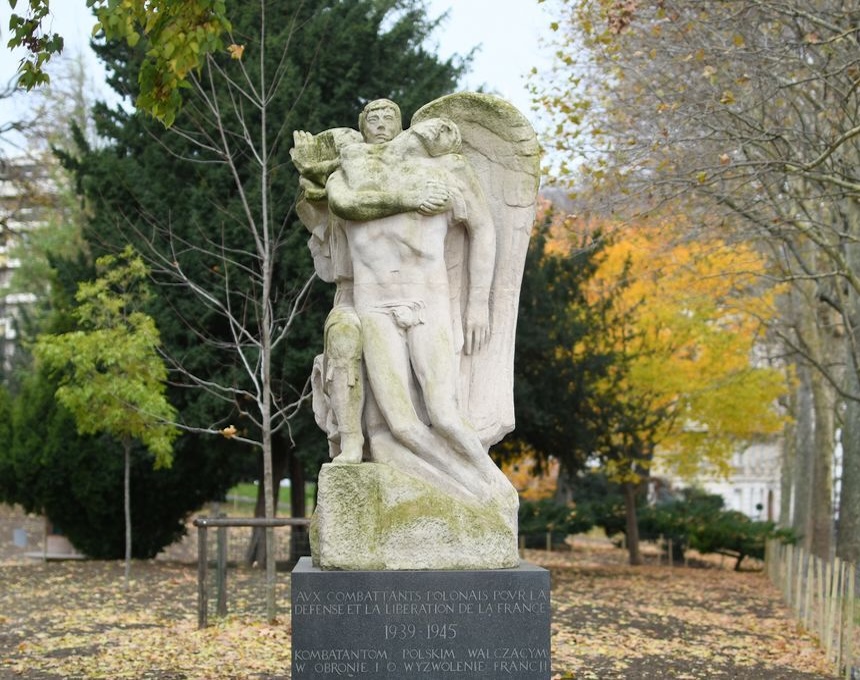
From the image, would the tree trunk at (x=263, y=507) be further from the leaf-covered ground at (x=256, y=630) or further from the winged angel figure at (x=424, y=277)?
the winged angel figure at (x=424, y=277)

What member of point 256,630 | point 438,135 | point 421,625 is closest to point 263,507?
point 256,630

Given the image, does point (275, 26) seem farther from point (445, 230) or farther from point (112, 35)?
point (445, 230)

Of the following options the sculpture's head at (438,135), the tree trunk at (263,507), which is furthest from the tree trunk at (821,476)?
the sculpture's head at (438,135)

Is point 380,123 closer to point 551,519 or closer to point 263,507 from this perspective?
point 263,507

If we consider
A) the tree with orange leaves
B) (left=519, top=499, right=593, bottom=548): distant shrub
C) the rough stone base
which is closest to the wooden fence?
the tree with orange leaves

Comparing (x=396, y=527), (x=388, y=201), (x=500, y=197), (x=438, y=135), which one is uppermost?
(x=438, y=135)

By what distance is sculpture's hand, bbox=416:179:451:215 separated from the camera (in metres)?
6.76

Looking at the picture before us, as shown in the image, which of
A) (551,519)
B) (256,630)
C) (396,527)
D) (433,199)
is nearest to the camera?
(396,527)

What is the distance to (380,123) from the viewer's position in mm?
7113

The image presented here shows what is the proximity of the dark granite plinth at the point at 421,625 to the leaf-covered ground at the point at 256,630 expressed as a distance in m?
3.74

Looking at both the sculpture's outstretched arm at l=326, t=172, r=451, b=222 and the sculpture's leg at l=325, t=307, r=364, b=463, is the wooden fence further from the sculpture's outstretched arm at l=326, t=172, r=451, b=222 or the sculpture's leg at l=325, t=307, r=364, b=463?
the sculpture's outstretched arm at l=326, t=172, r=451, b=222

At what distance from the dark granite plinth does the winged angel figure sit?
1.71 ft

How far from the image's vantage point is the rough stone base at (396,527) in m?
6.35

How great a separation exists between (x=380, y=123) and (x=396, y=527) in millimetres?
2393
